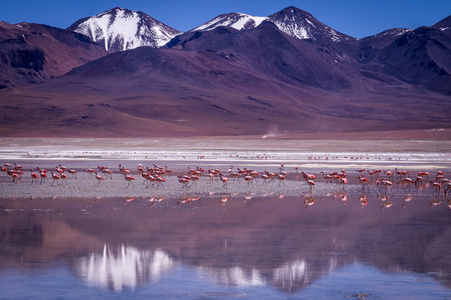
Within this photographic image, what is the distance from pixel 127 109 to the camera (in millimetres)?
118125

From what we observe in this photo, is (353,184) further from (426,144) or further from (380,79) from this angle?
(380,79)

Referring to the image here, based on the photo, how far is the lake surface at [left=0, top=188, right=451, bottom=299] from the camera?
304 inches

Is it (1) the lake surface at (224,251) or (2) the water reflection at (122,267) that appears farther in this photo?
(2) the water reflection at (122,267)

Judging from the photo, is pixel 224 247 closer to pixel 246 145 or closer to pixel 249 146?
pixel 249 146

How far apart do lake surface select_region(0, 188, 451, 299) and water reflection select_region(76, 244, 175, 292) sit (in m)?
0.02

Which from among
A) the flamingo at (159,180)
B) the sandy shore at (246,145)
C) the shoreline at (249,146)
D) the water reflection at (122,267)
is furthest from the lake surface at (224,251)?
the sandy shore at (246,145)

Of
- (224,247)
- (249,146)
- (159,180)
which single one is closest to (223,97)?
(249,146)

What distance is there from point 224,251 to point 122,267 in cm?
178

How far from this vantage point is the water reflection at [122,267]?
802 centimetres

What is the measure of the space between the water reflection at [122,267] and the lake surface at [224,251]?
0.02 metres

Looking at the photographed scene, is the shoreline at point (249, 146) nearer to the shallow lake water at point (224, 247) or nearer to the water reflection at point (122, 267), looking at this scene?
the shallow lake water at point (224, 247)

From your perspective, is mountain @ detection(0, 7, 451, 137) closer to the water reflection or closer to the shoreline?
the shoreline

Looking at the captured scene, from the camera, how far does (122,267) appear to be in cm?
873

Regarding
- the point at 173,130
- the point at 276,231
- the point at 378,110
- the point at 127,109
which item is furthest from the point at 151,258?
the point at 378,110
